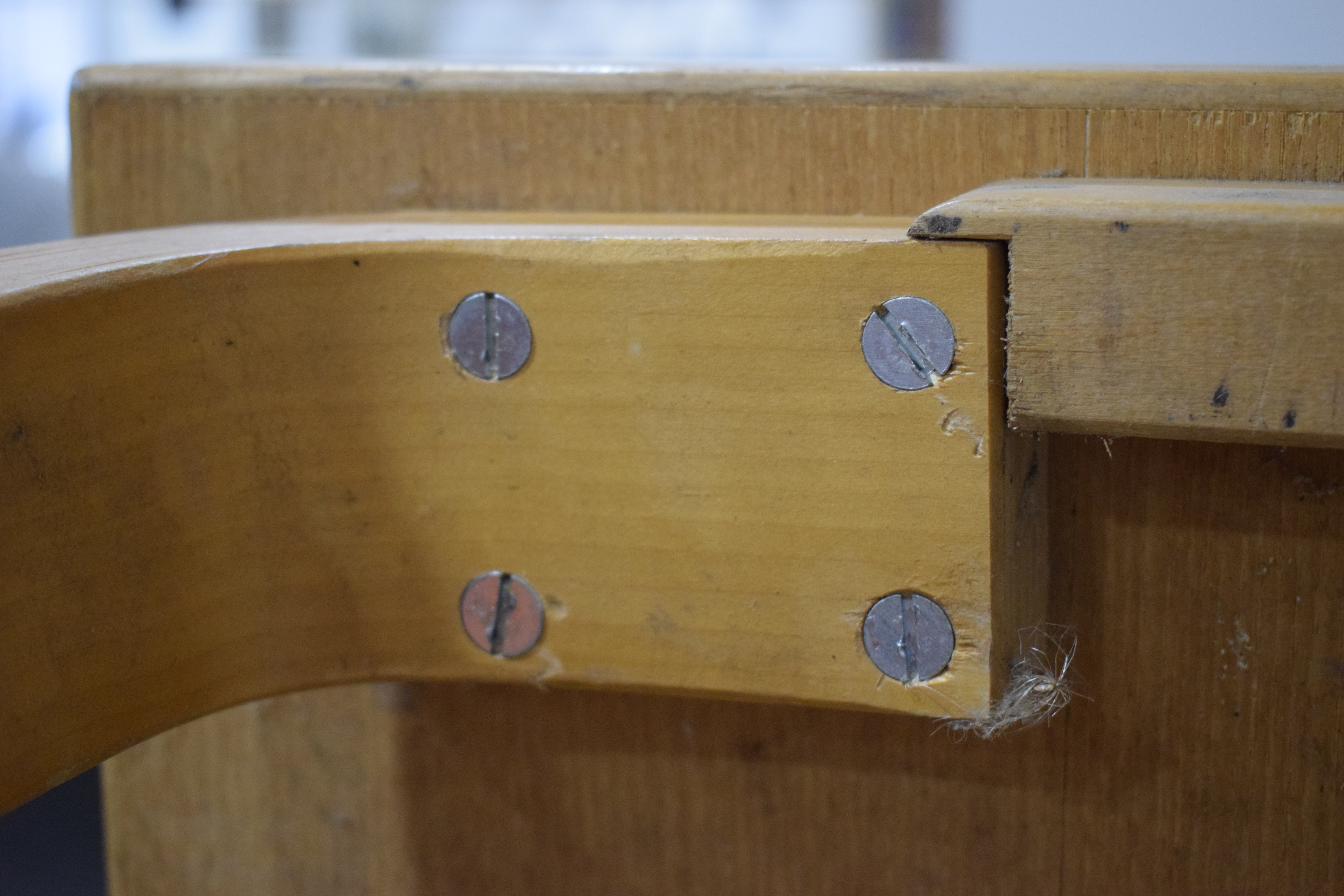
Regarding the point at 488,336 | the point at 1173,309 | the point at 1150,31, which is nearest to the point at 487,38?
the point at 1150,31

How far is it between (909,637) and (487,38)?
1193mm

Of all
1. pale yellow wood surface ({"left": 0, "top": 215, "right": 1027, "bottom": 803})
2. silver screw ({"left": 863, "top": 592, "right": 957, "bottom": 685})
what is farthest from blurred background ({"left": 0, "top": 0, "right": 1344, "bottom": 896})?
silver screw ({"left": 863, "top": 592, "right": 957, "bottom": 685})

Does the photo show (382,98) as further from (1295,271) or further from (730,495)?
(1295,271)

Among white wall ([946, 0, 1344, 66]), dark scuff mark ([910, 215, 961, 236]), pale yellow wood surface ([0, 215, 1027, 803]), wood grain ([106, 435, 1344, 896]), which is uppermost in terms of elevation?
white wall ([946, 0, 1344, 66])

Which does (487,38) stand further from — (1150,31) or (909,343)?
(909,343)

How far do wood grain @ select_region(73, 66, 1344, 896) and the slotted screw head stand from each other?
0.12 meters

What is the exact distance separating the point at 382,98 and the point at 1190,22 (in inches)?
34.8

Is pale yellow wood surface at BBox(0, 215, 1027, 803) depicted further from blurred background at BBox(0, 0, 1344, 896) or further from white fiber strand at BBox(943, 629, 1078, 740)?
blurred background at BBox(0, 0, 1344, 896)

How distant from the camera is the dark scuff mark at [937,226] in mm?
334

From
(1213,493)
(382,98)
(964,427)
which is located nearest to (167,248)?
(382,98)

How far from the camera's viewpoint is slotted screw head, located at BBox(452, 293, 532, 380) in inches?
15.2

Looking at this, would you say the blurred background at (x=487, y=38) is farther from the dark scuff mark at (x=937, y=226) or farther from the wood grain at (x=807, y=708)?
the dark scuff mark at (x=937, y=226)

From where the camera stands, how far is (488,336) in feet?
1.28

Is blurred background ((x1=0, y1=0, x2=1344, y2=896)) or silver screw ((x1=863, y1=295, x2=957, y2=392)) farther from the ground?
blurred background ((x1=0, y1=0, x2=1344, y2=896))
